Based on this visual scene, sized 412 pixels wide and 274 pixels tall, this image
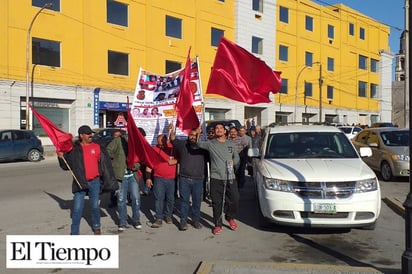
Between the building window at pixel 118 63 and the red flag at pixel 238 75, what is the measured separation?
2594cm

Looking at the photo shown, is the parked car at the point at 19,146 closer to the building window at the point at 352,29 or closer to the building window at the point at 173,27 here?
the building window at the point at 173,27

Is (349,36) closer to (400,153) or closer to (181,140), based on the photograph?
(400,153)

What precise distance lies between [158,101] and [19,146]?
49.7ft

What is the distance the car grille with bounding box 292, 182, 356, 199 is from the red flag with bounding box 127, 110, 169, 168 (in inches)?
90.6

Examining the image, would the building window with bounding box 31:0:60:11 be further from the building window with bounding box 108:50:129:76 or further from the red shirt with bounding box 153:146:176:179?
the red shirt with bounding box 153:146:176:179

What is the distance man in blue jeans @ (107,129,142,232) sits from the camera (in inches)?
301

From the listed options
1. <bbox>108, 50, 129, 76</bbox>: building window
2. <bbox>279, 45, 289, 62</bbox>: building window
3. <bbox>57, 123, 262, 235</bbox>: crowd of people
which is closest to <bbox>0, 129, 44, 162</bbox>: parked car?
<bbox>108, 50, 129, 76</bbox>: building window

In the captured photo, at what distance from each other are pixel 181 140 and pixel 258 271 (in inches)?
114

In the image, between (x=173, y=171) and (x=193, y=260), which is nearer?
(x=193, y=260)

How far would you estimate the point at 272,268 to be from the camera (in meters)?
5.44

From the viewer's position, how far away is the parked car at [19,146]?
67.8ft

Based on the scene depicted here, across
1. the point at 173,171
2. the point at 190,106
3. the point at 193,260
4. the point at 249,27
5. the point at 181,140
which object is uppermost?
the point at 249,27

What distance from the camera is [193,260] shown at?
6.06 meters

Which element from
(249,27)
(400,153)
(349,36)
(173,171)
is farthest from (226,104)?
(173,171)
